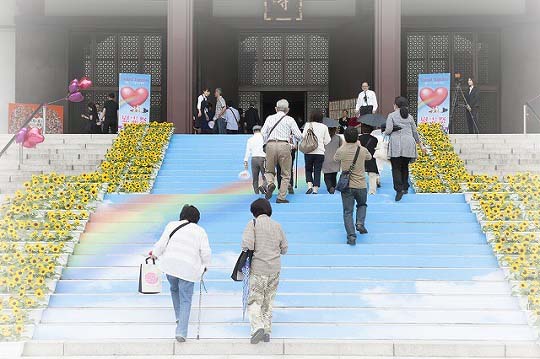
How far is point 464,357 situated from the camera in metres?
8.57

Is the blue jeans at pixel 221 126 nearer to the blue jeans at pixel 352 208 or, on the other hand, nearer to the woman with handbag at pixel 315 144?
the woman with handbag at pixel 315 144

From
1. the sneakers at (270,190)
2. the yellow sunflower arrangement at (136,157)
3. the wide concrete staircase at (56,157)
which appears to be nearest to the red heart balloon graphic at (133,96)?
the yellow sunflower arrangement at (136,157)

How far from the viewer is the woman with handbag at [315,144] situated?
13805mm

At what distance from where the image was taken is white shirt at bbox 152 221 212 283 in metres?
8.62

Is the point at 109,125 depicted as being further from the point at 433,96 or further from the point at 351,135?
the point at 351,135

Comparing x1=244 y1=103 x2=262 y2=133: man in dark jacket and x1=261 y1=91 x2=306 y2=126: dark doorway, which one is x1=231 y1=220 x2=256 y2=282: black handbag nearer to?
x1=244 y1=103 x2=262 y2=133: man in dark jacket

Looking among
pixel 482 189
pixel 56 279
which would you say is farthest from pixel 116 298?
pixel 482 189

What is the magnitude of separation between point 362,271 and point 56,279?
3.93m

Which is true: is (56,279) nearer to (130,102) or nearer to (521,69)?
(130,102)

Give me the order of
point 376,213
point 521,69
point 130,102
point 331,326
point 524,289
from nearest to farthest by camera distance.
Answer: point 331,326 → point 524,289 → point 376,213 → point 130,102 → point 521,69

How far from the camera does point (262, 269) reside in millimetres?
8695

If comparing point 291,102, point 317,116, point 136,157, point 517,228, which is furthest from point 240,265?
point 291,102

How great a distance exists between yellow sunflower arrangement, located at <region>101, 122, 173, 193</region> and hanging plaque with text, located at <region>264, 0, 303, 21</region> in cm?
612

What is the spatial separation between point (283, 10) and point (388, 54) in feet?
14.3
